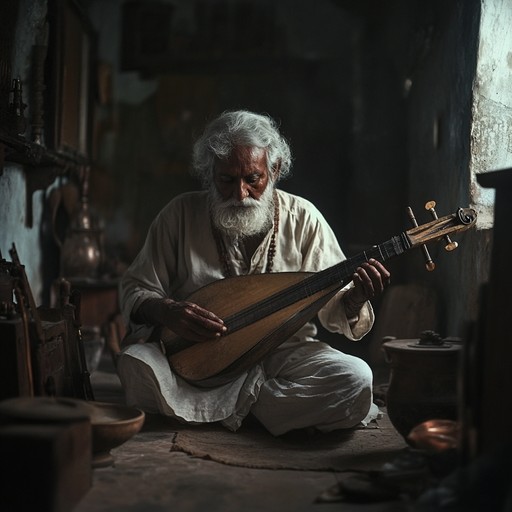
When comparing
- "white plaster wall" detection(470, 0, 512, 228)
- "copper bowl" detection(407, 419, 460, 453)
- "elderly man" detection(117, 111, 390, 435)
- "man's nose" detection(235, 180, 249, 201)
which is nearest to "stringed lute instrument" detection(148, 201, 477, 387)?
"elderly man" detection(117, 111, 390, 435)

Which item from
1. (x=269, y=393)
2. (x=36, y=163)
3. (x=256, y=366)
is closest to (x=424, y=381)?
(x=269, y=393)

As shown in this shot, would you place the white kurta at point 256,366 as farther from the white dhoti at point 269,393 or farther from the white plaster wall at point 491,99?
the white plaster wall at point 491,99

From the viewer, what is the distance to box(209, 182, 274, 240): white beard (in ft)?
13.2

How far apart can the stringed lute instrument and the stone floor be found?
1.71 feet

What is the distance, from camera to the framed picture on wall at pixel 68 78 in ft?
18.7

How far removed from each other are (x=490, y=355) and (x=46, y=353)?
178 centimetres

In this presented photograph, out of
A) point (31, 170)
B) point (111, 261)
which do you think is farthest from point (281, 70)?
point (31, 170)

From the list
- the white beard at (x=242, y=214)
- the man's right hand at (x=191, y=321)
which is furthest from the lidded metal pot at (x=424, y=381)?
the white beard at (x=242, y=214)

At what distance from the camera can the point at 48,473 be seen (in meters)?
2.47

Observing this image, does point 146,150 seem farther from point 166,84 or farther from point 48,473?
point 48,473

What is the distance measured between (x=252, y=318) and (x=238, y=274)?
395 mm

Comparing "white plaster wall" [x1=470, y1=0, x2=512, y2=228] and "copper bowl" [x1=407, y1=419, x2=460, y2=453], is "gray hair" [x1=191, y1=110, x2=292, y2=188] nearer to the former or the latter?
"white plaster wall" [x1=470, y1=0, x2=512, y2=228]

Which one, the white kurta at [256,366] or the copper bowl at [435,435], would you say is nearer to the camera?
the copper bowl at [435,435]

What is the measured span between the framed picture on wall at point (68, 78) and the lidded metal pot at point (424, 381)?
3.30m
